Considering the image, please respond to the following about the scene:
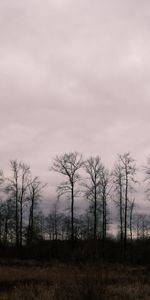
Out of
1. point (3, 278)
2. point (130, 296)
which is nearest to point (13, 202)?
point (3, 278)

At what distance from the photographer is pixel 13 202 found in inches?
2495

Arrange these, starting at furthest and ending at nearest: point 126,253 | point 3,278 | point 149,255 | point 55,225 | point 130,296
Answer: point 55,225 → point 126,253 → point 149,255 → point 3,278 → point 130,296

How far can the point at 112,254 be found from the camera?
53.4 meters

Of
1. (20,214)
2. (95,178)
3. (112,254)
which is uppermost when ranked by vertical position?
(95,178)

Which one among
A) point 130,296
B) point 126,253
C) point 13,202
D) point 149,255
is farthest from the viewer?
point 13,202

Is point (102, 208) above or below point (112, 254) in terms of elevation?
above

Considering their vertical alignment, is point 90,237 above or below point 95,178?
below

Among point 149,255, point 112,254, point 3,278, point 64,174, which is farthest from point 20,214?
point 3,278

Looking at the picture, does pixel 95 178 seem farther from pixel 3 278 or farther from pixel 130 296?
pixel 130 296

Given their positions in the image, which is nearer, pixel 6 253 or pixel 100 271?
pixel 100 271

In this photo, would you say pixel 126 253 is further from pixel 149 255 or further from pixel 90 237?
pixel 90 237

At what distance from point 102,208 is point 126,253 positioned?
972 centimetres

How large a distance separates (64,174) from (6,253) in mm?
12066

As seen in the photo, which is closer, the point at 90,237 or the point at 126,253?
the point at 90,237
